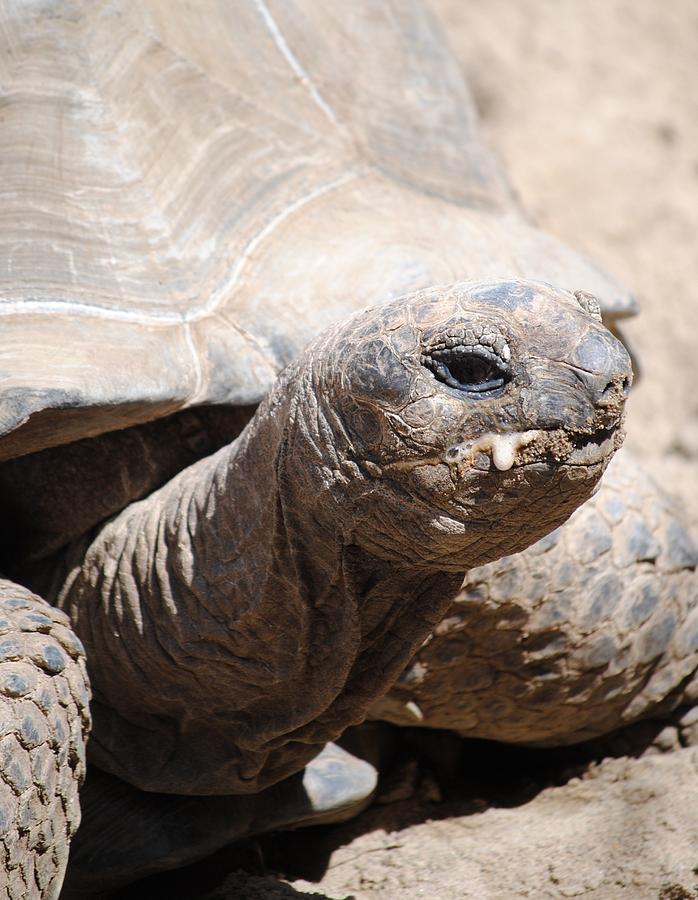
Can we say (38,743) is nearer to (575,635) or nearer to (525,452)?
(525,452)

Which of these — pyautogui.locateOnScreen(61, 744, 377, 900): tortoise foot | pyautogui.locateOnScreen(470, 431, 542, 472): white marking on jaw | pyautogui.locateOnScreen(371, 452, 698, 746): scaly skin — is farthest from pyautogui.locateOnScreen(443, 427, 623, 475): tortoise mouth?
pyautogui.locateOnScreen(61, 744, 377, 900): tortoise foot

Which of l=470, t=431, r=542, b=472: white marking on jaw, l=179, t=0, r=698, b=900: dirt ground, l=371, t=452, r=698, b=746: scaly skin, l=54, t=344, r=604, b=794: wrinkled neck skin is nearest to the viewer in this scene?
l=470, t=431, r=542, b=472: white marking on jaw

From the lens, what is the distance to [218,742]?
2027 mm

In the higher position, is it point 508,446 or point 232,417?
point 508,446

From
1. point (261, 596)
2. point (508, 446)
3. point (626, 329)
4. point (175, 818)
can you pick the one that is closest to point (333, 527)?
point (261, 596)

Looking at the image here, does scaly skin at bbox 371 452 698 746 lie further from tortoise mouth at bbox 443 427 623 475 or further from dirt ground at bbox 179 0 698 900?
tortoise mouth at bbox 443 427 623 475

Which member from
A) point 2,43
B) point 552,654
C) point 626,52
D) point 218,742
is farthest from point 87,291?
point 626,52

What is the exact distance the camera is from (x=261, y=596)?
176 cm

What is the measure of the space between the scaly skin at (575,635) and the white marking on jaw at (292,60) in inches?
42.1

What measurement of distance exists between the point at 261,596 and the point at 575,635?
790 mm

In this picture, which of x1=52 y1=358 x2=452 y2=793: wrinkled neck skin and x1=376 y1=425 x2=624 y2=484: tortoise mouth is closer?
x1=376 y1=425 x2=624 y2=484: tortoise mouth

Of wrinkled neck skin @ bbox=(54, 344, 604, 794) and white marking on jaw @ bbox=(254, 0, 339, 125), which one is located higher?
white marking on jaw @ bbox=(254, 0, 339, 125)

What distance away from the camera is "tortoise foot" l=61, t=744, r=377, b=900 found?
2.09 metres

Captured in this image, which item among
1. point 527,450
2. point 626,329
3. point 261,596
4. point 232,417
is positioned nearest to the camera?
point 527,450
